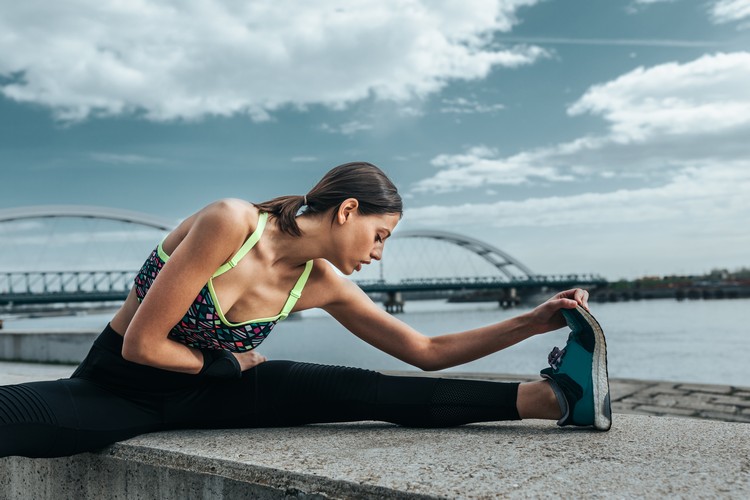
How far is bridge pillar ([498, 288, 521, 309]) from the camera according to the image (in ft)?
226

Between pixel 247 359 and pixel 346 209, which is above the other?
pixel 346 209

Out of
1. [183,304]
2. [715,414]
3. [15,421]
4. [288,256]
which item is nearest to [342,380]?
[288,256]

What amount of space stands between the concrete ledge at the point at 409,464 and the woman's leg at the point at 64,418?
0.06 meters

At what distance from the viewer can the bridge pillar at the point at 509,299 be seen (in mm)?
68812

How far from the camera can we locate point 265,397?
209 cm

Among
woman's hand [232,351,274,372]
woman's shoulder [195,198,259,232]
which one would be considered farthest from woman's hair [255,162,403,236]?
woman's hand [232,351,274,372]

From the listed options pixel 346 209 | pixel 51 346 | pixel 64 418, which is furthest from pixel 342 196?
pixel 51 346

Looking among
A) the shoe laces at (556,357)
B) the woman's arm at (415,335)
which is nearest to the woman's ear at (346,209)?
the woman's arm at (415,335)

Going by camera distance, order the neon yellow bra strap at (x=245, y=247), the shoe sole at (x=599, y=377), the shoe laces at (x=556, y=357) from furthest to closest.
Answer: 1. the shoe laces at (x=556, y=357)
2. the shoe sole at (x=599, y=377)
3. the neon yellow bra strap at (x=245, y=247)

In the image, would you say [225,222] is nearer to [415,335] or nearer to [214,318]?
[214,318]

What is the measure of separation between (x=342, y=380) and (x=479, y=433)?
453 mm

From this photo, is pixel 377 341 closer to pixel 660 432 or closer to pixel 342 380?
pixel 342 380

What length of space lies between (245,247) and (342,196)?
30 cm

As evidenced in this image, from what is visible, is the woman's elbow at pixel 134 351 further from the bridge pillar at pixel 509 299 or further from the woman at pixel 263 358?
the bridge pillar at pixel 509 299
